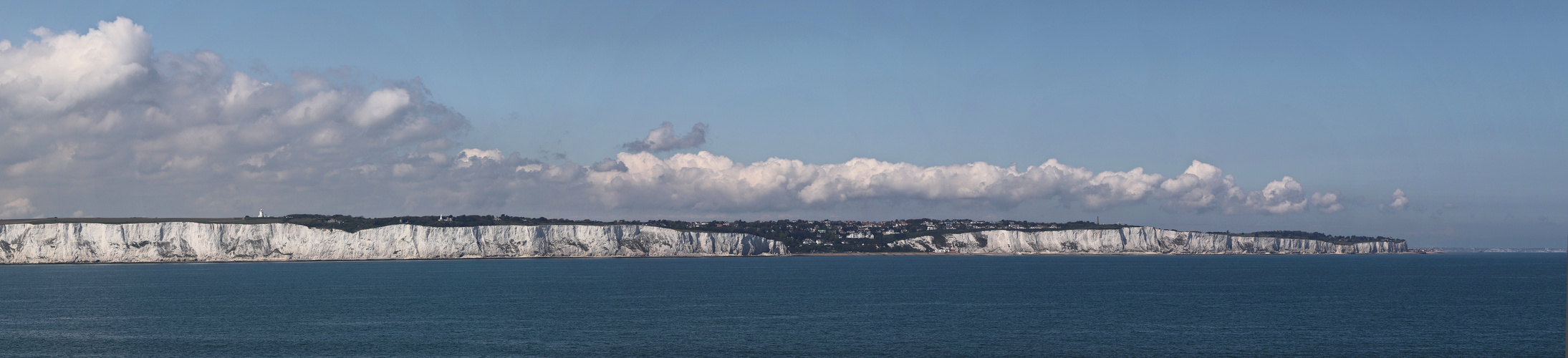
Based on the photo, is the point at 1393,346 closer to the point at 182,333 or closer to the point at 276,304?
the point at 182,333

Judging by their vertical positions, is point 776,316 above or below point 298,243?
below

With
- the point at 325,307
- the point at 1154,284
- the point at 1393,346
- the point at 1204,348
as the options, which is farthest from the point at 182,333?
the point at 1154,284

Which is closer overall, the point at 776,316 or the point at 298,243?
the point at 776,316

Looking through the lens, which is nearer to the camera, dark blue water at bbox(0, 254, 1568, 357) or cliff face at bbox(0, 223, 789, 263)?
dark blue water at bbox(0, 254, 1568, 357)

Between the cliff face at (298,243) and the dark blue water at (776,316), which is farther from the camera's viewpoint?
the cliff face at (298,243)

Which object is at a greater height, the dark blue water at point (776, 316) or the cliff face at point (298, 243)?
the cliff face at point (298, 243)

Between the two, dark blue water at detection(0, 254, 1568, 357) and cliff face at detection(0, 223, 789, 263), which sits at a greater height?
cliff face at detection(0, 223, 789, 263)
